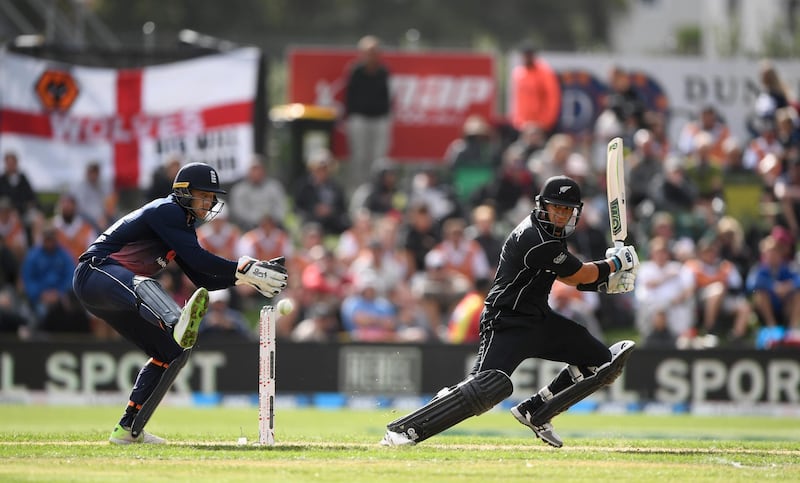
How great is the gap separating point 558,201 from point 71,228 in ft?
33.7

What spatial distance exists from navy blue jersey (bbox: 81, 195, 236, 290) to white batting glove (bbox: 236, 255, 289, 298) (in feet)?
0.36

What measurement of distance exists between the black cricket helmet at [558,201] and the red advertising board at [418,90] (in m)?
13.4

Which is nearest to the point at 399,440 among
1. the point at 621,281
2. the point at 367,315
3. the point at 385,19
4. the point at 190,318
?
the point at 190,318

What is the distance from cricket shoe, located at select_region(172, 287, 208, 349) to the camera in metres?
9.16

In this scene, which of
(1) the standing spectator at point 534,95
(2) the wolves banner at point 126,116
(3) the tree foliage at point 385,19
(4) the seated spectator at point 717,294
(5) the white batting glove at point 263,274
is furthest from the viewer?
(3) the tree foliage at point 385,19

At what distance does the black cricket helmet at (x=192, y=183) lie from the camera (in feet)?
32.4

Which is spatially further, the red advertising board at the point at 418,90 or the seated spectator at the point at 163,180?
the red advertising board at the point at 418,90

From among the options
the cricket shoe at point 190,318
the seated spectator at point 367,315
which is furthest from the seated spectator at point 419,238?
the cricket shoe at point 190,318

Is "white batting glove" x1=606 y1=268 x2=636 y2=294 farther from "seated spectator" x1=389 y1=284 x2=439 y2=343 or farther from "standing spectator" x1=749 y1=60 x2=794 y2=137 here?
"standing spectator" x1=749 y1=60 x2=794 y2=137

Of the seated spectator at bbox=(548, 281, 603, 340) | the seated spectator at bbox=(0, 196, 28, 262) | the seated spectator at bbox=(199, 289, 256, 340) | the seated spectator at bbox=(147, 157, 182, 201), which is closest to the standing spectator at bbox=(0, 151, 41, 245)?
the seated spectator at bbox=(0, 196, 28, 262)

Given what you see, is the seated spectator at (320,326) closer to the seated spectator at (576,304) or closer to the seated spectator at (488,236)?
the seated spectator at (488,236)

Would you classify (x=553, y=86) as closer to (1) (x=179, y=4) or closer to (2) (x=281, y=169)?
(2) (x=281, y=169)

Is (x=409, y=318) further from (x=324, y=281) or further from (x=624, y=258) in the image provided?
(x=624, y=258)

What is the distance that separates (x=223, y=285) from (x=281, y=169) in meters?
15.7
